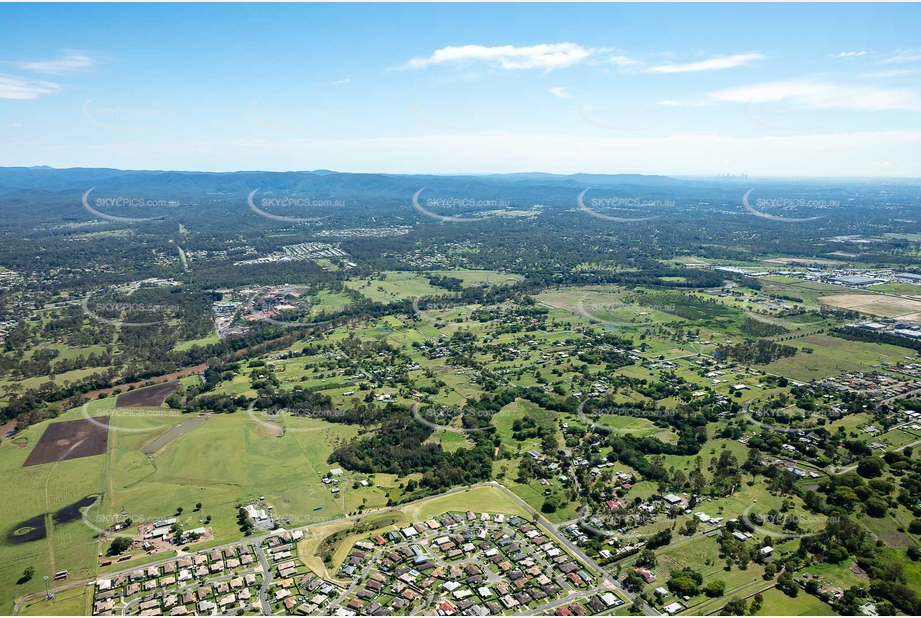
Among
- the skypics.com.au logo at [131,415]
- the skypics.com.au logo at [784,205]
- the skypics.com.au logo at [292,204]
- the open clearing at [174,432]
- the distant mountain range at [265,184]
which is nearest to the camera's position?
the open clearing at [174,432]

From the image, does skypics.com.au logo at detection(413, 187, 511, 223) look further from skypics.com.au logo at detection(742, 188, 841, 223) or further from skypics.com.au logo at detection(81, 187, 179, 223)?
skypics.com.au logo at detection(742, 188, 841, 223)

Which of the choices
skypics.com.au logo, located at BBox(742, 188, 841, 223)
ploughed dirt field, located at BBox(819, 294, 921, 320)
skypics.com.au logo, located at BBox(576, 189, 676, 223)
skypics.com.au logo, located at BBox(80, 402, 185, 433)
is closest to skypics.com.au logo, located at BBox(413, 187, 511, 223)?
skypics.com.au logo, located at BBox(576, 189, 676, 223)

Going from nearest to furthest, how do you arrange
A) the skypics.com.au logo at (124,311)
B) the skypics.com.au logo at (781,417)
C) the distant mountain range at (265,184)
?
the skypics.com.au logo at (781,417)
the skypics.com.au logo at (124,311)
the distant mountain range at (265,184)

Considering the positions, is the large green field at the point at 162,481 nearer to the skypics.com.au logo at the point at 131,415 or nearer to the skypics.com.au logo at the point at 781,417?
the skypics.com.au logo at the point at 131,415

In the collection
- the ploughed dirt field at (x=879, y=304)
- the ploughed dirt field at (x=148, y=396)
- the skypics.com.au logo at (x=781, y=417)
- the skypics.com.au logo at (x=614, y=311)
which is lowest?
the ploughed dirt field at (x=148, y=396)

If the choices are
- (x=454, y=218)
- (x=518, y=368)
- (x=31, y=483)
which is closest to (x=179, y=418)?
(x=31, y=483)

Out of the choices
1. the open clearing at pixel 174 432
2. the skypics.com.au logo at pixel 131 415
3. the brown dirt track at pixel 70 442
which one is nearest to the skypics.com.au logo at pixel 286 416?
the open clearing at pixel 174 432

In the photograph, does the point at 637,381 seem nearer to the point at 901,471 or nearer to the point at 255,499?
the point at 901,471
